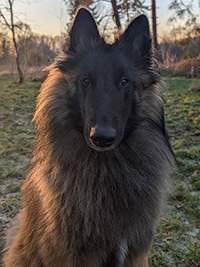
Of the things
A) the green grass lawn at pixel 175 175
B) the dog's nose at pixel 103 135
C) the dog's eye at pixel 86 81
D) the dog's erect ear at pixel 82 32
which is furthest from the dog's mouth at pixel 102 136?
the green grass lawn at pixel 175 175

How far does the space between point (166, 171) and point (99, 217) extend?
81cm

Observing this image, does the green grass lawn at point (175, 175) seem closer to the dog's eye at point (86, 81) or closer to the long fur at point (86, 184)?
the long fur at point (86, 184)

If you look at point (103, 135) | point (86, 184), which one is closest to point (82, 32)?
point (103, 135)

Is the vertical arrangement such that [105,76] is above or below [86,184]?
above

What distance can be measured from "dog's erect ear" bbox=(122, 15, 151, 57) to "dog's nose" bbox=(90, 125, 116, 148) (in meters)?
1.02

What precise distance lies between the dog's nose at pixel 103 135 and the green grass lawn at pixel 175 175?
107cm

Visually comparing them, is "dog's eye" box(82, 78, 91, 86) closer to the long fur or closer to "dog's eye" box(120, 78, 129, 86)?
the long fur

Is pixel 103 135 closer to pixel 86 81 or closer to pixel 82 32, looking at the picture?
pixel 86 81

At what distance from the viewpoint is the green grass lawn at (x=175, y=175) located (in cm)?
303

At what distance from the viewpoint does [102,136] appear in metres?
1.78

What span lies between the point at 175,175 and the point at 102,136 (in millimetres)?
3077

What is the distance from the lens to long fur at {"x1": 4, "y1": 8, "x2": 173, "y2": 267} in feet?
6.56

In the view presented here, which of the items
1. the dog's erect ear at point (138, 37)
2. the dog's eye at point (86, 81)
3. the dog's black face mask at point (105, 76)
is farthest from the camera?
the dog's erect ear at point (138, 37)

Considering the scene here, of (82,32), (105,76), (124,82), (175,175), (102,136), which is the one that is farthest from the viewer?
(175,175)
